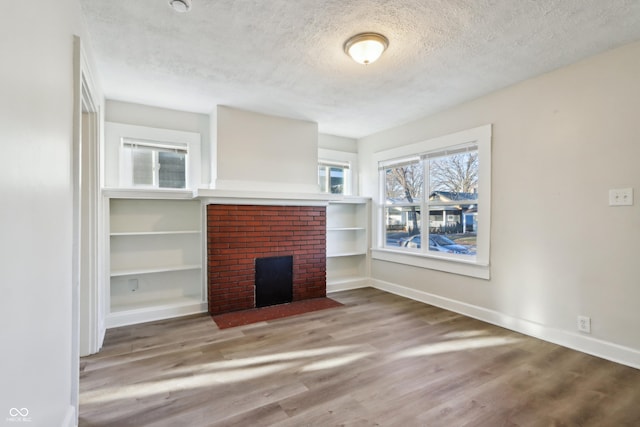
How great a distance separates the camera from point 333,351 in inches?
105

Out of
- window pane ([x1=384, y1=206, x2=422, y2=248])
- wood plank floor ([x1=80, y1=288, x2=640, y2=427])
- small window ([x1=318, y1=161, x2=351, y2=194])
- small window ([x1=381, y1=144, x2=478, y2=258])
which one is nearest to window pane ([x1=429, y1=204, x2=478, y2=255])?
small window ([x1=381, y1=144, x2=478, y2=258])

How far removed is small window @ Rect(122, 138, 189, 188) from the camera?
3633 mm

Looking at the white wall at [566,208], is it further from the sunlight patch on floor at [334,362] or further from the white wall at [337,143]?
the white wall at [337,143]

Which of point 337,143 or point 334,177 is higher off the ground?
point 337,143

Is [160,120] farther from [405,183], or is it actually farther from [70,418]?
[405,183]

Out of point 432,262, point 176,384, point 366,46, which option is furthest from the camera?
point 432,262

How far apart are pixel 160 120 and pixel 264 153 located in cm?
130

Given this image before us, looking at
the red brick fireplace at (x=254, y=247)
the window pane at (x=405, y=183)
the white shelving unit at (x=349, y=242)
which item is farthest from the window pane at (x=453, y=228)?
the red brick fireplace at (x=254, y=247)

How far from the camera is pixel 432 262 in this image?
13.1 feet

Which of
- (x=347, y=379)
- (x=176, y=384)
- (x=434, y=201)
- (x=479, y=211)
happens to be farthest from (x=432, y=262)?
(x=176, y=384)

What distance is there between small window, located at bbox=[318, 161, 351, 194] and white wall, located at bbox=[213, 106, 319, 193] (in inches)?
22.6

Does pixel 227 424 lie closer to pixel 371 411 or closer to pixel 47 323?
pixel 371 411

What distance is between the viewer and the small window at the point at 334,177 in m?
5.05

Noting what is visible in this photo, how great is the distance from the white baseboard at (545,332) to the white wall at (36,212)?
11.7 feet
